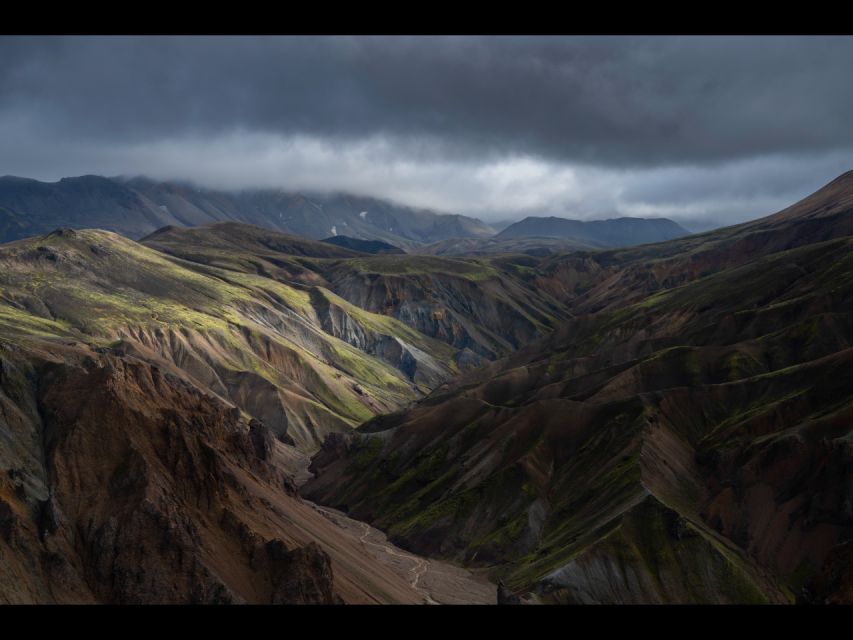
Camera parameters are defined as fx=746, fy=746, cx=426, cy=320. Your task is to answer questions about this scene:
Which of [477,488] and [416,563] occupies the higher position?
[477,488]

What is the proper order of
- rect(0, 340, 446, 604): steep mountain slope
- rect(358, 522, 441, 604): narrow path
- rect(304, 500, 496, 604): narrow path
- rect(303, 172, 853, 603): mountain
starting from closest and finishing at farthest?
1. rect(0, 340, 446, 604): steep mountain slope
2. rect(303, 172, 853, 603): mountain
3. rect(304, 500, 496, 604): narrow path
4. rect(358, 522, 441, 604): narrow path

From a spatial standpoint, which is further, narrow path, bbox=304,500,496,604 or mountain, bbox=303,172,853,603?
narrow path, bbox=304,500,496,604

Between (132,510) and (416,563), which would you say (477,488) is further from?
(132,510)

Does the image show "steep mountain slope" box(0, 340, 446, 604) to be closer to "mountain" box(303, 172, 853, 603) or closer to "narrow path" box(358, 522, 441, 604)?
"narrow path" box(358, 522, 441, 604)

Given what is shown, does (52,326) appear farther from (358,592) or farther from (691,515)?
(691,515)

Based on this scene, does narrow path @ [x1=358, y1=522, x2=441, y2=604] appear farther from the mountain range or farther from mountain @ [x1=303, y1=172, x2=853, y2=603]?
mountain @ [x1=303, y1=172, x2=853, y2=603]

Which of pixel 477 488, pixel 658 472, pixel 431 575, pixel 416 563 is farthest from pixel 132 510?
pixel 658 472

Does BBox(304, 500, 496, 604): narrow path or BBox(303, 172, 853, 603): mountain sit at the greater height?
BBox(303, 172, 853, 603): mountain

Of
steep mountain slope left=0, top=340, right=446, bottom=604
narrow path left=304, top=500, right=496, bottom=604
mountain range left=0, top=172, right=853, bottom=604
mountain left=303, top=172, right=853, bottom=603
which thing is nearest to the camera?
steep mountain slope left=0, top=340, right=446, bottom=604

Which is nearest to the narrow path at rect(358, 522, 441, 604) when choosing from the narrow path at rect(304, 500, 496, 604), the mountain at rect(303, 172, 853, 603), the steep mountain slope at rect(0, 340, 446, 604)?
the narrow path at rect(304, 500, 496, 604)
